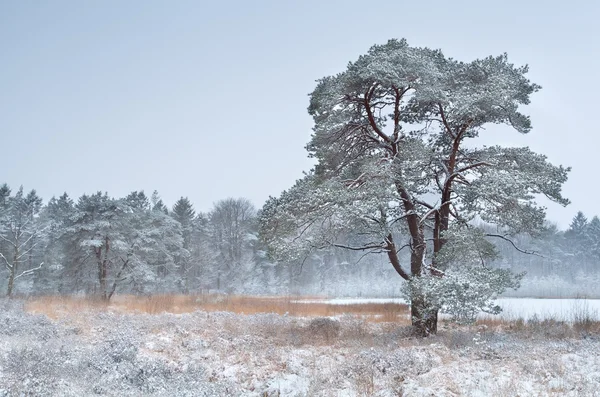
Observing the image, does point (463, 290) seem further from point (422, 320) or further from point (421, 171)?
point (421, 171)

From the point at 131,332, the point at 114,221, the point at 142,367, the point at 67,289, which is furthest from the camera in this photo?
the point at 67,289

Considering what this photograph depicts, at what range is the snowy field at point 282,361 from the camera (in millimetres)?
6969

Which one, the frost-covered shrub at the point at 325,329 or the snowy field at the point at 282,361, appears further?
the frost-covered shrub at the point at 325,329

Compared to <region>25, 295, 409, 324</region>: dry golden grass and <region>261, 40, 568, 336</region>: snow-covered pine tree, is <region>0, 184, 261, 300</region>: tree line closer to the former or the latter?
<region>261, 40, 568, 336</region>: snow-covered pine tree

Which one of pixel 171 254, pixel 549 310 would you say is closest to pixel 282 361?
pixel 549 310

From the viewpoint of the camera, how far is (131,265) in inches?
999

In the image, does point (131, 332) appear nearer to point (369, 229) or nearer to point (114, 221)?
point (369, 229)

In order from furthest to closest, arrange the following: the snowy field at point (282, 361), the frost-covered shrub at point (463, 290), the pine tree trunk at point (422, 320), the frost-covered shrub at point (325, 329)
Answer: the frost-covered shrub at point (325, 329)
the pine tree trunk at point (422, 320)
the frost-covered shrub at point (463, 290)
the snowy field at point (282, 361)

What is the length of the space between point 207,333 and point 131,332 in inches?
82.2

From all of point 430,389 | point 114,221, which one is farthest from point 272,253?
point 114,221

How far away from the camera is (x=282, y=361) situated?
8.97 meters

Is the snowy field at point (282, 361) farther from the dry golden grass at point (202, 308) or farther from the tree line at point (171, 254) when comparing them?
the dry golden grass at point (202, 308)

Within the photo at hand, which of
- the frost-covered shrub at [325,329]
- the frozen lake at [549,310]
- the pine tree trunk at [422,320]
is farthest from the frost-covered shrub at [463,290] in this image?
the frost-covered shrub at [325,329]

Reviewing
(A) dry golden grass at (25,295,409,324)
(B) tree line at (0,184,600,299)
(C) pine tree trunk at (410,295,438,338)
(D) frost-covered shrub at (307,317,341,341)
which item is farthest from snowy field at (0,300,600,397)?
(A) dry golden grass at (25,295,409,324)
